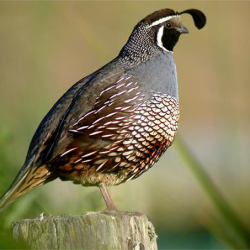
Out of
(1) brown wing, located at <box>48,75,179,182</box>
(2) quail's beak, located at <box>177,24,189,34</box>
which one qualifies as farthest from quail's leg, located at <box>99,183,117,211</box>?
(2) quail's beak, located at <box>177,24,189,34</box>

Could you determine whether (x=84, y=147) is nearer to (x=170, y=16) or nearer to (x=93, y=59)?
(x=170, y=16)

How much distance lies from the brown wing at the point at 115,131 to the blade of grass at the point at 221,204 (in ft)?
3.43

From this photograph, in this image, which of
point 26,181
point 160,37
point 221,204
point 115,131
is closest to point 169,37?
point 160,37

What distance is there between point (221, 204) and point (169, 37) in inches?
82.9

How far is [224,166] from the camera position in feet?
11.1

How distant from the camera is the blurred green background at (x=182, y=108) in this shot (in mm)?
3508

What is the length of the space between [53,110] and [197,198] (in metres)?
4.01

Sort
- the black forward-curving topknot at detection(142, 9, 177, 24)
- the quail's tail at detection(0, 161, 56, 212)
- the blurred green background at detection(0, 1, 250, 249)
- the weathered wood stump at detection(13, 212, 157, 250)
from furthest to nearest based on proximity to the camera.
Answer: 1. the black forward-curving topknot at detection(142, 9, 177, 24)
2. the quail's tail at detection(0, 161, 56, 212)
3. the blurred green background at detection(0, 1, 250, 249)
4. the weathered wood stump at detection(13, 212, 157, 250)

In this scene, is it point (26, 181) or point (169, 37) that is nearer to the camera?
point (26, 181)

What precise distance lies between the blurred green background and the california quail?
6.2 inches

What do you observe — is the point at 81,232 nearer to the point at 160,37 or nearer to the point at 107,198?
the point at 107,198

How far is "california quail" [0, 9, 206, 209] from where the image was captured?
414cm

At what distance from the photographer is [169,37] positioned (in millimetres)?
4652

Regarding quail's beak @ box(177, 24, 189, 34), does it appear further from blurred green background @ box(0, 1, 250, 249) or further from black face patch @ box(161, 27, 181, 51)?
blurred green background @ box(0, 1, 250, 249)
